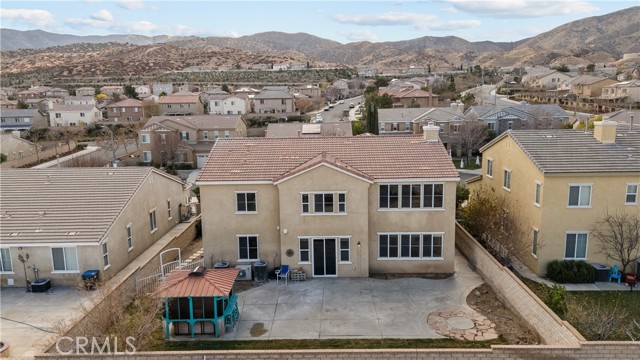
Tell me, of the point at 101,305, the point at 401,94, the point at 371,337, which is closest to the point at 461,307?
the point at 371,337

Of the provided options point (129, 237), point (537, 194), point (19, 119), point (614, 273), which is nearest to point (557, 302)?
point (614, 273)

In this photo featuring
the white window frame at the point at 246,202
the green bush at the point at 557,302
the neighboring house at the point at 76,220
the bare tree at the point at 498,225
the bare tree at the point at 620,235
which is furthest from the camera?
the bare tree at the point at 498,225

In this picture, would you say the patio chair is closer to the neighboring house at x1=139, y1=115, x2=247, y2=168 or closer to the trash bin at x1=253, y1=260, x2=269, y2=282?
the trash bin at x1=253, y1=260, x2=269, y2=282

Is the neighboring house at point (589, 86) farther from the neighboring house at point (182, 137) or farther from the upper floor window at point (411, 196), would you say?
the upper floor window at point (411, 196)

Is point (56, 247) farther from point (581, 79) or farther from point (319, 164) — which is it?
point (581, 79)

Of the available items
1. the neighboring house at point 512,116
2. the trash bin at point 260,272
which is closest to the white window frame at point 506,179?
the trash bin at point 260,272

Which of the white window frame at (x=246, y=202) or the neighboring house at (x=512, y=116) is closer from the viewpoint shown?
the white window frame at (x=246, y=202)
